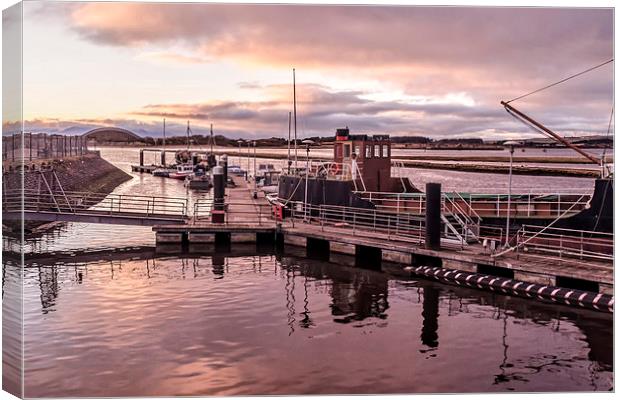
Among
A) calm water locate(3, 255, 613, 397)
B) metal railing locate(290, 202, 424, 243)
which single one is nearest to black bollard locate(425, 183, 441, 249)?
metal railing locate(290, 202, 424, 243)

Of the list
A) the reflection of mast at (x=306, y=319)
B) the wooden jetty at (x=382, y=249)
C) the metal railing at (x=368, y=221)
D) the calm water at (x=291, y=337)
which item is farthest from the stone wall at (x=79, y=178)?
the reflection of mast at (x=306, y=319)

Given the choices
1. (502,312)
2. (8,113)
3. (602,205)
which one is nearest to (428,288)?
(502,312)

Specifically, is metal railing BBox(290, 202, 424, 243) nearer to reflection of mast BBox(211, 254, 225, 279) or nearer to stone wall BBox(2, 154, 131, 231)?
reflection of mast BBox(211, 254, 225, 279)

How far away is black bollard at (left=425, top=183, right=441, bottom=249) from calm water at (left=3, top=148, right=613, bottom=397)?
5.91ft

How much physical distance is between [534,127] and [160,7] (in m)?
14.4

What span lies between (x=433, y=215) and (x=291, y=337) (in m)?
9.59

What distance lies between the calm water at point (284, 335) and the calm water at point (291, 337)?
0.04 meters

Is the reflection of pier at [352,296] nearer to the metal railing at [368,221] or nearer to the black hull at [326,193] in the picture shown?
the metal railing at [368,221]

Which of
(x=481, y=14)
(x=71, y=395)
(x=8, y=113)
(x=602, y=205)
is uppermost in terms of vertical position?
(x=481, y=14)

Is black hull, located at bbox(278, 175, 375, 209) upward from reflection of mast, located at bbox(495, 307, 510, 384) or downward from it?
upward

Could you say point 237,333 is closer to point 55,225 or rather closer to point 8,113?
point 8,113

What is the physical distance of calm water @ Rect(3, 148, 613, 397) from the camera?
12.6 meters

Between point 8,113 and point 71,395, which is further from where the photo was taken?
point 71,395

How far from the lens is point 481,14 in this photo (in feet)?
43.0
